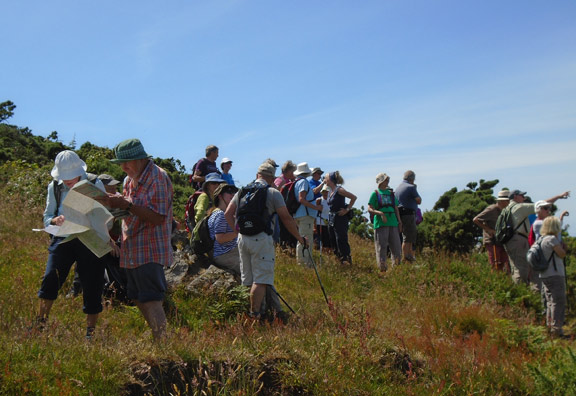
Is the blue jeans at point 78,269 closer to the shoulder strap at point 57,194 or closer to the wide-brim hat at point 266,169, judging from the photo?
the shoulder strap at point 57,194

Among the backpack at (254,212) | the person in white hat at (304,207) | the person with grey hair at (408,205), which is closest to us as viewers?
the backpack at (254,212)

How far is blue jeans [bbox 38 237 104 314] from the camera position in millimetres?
5420

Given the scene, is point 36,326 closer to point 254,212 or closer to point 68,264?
point 68,264

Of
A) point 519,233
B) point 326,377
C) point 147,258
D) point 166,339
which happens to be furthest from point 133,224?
point 519,233

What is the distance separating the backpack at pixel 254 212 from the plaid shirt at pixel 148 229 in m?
1.60

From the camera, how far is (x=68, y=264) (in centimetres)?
548

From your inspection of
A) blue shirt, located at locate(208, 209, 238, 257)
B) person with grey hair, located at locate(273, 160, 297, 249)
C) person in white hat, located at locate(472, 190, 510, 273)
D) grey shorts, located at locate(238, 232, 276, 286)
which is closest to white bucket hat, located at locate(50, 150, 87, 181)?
grey shorts, located at locate(238, 232, 276, 286)

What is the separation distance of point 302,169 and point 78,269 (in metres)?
5.94

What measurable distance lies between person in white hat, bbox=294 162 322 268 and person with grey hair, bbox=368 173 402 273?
1225mm

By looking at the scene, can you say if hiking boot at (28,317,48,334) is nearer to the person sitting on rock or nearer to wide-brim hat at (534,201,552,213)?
the person sitting on rock

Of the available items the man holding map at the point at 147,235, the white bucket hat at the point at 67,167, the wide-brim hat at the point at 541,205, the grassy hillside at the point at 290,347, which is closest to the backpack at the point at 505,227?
the wide-brim hat at the point at 541,205

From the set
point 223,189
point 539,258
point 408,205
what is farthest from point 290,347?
point 408,205

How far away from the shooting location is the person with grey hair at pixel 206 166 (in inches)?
395

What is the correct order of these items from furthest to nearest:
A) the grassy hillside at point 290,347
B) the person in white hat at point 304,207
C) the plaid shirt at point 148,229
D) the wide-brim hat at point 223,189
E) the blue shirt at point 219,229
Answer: the person in white hat at point 304,207 < the wide-brim hat at point 223,189 < the blue shirt at point 219,229 < the plaid shirt at point 148,229 < the grassy hillside at point 290,347
